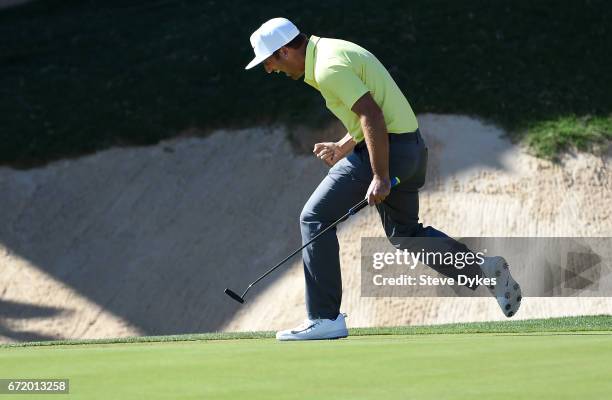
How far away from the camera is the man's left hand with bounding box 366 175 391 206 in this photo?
293 inches

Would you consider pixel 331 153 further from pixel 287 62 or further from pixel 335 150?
pixel 287 62

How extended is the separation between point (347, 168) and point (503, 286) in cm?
121

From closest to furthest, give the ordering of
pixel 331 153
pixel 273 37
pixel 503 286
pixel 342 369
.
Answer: pixel 342 369, pixel 273 37, pixel 503 286, pixel 331 153

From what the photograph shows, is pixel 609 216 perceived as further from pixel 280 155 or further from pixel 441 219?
pixel 280 155

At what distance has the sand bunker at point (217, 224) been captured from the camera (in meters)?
16.7

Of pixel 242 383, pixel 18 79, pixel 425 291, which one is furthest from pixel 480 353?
pixel 18 79

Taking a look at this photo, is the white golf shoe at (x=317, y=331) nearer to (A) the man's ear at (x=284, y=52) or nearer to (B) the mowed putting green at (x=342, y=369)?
(B) the mowed putting green at (x=342, y=369)

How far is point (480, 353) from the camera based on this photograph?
19.6 ft

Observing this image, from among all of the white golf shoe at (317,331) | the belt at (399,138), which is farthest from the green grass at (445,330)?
the belt at (399,138)

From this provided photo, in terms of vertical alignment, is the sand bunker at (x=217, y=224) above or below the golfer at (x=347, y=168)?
below

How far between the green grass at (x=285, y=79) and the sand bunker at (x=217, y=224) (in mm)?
408

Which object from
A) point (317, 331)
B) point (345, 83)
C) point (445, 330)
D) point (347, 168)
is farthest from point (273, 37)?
point (445, 330)

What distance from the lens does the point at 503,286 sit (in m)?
7.93

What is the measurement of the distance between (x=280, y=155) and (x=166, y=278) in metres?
2.46
